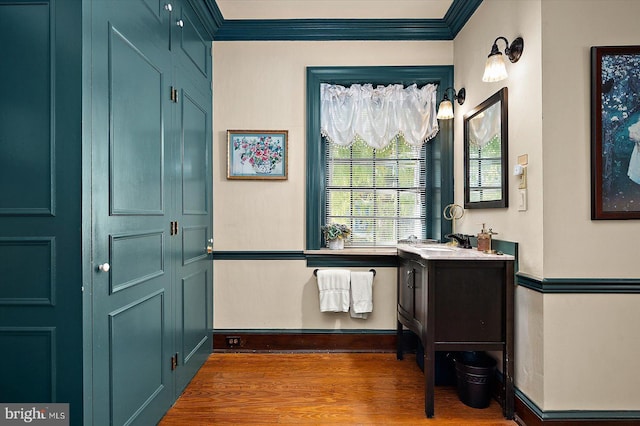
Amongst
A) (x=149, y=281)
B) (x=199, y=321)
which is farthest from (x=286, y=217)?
(x=149, y=281)

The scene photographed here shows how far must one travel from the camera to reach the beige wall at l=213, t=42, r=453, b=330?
3.29 meters

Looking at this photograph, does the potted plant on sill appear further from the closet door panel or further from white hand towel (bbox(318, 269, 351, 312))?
the closet door panel

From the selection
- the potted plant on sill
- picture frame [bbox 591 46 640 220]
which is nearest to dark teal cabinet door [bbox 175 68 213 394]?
the potted plant on sill

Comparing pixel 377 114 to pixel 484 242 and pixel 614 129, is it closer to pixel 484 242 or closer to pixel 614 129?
pixel 484 242

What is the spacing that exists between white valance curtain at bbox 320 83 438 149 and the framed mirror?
44 cm

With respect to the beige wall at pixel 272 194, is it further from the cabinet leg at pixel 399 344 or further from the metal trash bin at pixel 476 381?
the metal trash bin at pixel 476 381

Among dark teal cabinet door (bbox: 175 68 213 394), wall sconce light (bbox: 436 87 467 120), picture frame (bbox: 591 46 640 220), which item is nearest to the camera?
picture frame (bbox: 591 46 640 220)

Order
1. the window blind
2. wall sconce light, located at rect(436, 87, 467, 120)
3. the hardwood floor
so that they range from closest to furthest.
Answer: the hardwood floor → wall sconce light, located at rect(436, 87, 467, 120) → the window blind

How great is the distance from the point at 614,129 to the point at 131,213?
249 cm

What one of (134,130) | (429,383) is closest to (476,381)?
(429,383)

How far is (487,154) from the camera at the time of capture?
2607 mm

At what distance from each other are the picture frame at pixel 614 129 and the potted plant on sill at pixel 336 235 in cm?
187

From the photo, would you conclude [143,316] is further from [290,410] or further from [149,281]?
[290,410]
